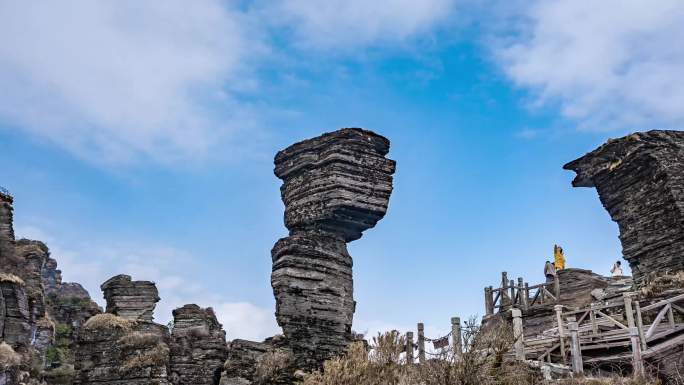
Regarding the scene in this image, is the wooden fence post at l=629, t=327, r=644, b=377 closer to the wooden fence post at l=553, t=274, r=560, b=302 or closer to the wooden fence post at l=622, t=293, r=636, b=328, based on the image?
the wooden fence post at l=622, t=293, r=636, b=328

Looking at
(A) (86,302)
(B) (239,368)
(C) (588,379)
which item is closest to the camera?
(C) (588,379)

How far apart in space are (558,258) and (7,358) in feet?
99.7

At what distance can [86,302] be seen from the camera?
203 ft

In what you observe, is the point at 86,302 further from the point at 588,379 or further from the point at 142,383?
the point at 588,379

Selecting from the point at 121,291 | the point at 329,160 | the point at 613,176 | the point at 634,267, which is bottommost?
the point at 121,291

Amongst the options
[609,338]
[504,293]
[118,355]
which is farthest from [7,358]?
[609,338]

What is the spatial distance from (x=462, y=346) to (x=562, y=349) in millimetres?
6371

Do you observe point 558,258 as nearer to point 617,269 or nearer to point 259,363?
point 617,269

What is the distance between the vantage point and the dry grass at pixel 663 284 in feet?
73.0

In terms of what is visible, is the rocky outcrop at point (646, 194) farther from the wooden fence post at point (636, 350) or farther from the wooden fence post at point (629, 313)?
the wooden fence post at point (636, 350)

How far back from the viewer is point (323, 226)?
22.7 meters

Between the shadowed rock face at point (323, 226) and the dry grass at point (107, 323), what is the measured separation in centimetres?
558

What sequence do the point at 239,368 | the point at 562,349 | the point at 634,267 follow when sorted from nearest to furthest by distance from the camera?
the point at 562,349
the point at 239,368
the point at 634,267

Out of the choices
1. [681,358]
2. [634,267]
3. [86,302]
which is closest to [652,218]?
[634,267]
